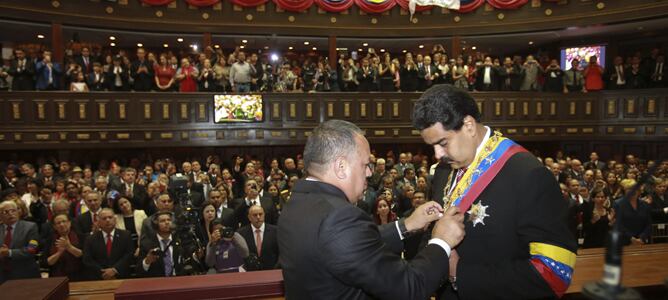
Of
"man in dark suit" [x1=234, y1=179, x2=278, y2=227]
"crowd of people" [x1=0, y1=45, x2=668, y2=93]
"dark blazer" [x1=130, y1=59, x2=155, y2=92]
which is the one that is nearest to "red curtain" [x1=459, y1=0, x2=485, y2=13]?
"crowd of people" [x1=0, y1=45, x2=668, y2=93]

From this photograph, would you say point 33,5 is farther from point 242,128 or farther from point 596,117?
point 596,117

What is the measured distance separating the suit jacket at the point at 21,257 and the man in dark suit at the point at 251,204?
2.81 metres

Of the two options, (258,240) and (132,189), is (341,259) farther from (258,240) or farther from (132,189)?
(132,189)

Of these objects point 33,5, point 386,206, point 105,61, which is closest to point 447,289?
point 386,206

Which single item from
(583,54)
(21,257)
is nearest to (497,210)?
(21,257)

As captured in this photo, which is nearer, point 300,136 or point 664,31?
point 300,136

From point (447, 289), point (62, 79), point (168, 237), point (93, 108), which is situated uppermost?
point (62, 79)

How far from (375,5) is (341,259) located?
638 inches

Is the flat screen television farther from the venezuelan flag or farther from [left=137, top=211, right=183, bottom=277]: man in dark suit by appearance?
the venezuelan flag

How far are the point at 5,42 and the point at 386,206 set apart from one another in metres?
18.4

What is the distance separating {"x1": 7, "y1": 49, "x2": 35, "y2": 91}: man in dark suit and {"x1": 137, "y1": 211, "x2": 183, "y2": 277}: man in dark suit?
9391 mm

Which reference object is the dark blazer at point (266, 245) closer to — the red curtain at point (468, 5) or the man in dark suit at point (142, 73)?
the man in dark suit at point (142, 73)

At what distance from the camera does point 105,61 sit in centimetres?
1404

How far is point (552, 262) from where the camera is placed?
6.21 feet
